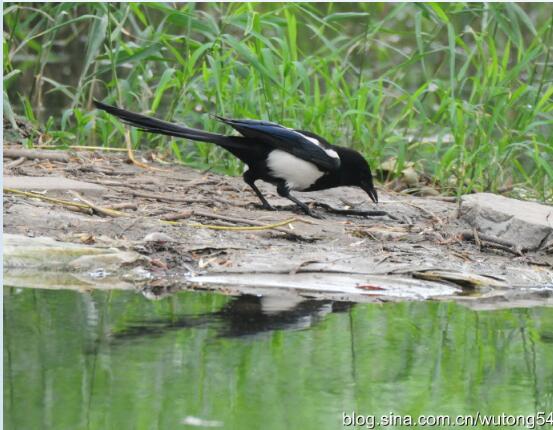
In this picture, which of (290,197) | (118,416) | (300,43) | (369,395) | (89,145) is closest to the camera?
(118,416)

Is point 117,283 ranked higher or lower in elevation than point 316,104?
lower

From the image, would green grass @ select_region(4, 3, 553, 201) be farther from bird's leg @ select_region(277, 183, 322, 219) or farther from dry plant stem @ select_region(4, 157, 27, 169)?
bird's leg @ select_region(277, 183, 322, 219)

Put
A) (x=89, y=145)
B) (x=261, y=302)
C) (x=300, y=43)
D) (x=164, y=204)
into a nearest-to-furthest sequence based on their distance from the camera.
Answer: (x=261, y=302), (x=164, y=204), (x=89, y=145), (x=300, y=43)

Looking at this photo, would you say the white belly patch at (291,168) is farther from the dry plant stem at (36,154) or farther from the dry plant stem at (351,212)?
the dry plant stem at (36,154)

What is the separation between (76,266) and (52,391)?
5.32 feet

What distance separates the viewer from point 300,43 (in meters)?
12.1

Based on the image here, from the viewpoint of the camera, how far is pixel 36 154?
6789mm

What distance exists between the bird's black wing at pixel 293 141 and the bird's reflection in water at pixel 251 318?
1746 millimetres

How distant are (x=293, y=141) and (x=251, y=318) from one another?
2.21 meters

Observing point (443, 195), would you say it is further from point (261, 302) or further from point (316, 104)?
point (261, 302)

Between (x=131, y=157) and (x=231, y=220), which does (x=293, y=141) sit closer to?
(x=231, y=220)

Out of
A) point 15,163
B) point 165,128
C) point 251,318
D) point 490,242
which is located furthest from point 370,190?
point 251,318

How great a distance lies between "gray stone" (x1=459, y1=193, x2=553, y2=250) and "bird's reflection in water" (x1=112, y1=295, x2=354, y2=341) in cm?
137

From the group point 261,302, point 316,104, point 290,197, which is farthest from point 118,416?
point 316,104
